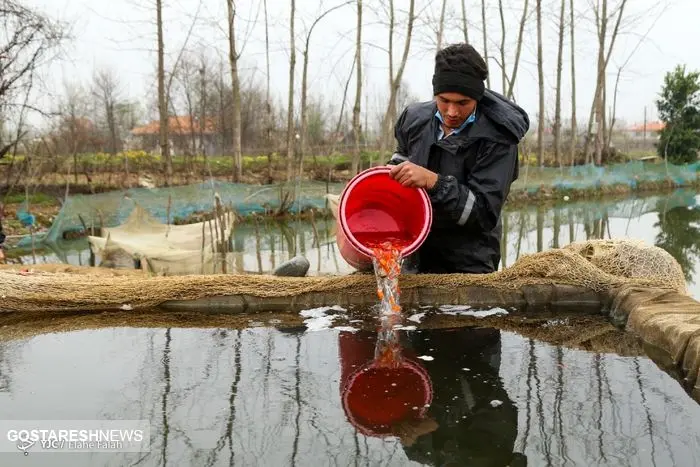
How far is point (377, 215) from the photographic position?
130 inches

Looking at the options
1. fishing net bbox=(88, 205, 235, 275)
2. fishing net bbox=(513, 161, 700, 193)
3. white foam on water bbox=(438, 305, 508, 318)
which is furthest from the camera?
fishing net bbox=(513, 161, 700, 193)

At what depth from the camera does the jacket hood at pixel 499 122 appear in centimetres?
284

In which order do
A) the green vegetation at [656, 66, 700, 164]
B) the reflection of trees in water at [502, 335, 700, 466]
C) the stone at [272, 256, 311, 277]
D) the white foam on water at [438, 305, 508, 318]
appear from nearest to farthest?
the reflection of trees in water at [502, 335, 700, 466]
the white foam on water at [438, 305, 508, 318]
the stone at [272, 256, 311, 277]
the green vegetation at [656, 66, 700, 164]

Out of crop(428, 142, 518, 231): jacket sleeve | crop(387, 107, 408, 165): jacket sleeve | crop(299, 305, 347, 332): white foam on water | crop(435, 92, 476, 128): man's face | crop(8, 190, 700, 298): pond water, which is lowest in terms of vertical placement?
crop(8, 190, 700, 298): pond water

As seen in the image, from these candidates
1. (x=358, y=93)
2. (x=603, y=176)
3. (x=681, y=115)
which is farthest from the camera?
(x=681, y=115)

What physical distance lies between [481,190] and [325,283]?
0.87 metres

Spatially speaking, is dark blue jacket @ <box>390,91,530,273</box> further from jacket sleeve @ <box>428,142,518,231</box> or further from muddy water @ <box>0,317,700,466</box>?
muddy water @ <box>0,317,700,466</box>

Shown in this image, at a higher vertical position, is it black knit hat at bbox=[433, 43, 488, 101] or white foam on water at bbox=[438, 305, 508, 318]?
black knit hat at bbox=[433, 43, 488, 101]

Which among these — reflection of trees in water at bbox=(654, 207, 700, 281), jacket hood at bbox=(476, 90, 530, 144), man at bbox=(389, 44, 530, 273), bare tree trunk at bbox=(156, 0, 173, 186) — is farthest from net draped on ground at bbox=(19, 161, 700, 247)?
A: jacket hood at bbox=(476, 90, 530, 144)

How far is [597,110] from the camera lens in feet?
80.2

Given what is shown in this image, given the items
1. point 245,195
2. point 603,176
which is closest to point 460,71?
point 245,195

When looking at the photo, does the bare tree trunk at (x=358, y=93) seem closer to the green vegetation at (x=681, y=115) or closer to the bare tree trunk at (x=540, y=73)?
the bare tree trunk at (x=540, y=73)

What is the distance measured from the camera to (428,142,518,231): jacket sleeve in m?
2.73

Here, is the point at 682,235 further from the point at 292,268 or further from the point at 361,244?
the point at 361,244
